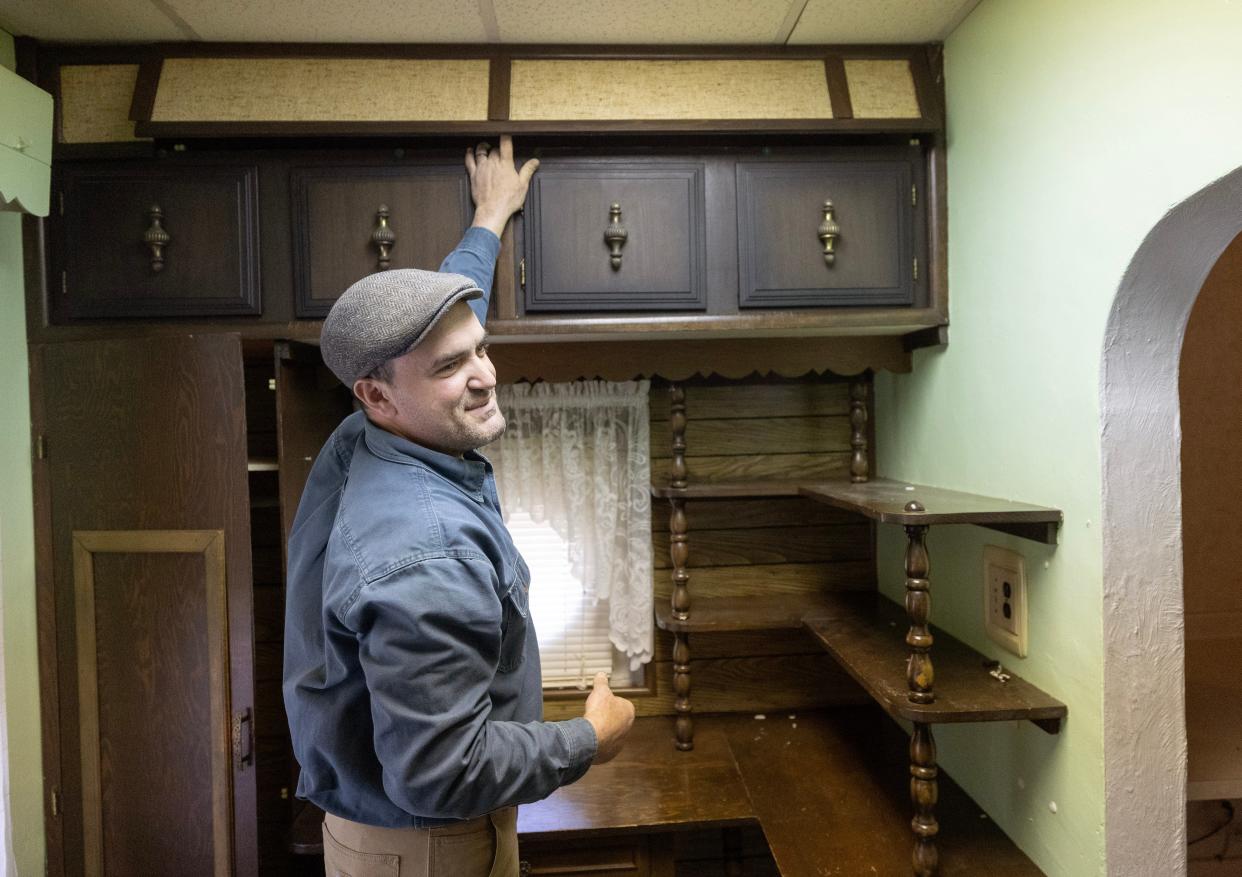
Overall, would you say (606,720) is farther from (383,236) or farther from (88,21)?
(88,21)

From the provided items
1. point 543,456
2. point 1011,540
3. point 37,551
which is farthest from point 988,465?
point 37,551

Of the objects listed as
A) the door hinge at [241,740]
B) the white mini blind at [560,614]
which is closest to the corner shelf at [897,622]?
the white mini blind at [560,614]

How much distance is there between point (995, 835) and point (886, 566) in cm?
77

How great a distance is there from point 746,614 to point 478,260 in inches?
45.9

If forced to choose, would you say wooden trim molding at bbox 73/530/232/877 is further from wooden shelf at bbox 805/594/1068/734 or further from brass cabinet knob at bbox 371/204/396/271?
wooden shelf at bbox 805/594/1068/734

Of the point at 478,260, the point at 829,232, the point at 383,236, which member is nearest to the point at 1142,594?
the point at 829,232

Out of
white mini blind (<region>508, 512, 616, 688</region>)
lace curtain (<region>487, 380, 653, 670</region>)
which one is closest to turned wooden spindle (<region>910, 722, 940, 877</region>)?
lace curtain (<region>487, 380, 653, 670</region>)

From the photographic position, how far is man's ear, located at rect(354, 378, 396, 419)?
1.05 m

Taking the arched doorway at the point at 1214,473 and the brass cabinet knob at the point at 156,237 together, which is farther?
the arched doorway at the point at 1214,473

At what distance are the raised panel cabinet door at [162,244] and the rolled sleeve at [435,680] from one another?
1157 mm

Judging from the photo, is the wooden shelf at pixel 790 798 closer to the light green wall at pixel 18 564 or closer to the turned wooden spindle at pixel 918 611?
the turned wooden spindle at pixel 918 611

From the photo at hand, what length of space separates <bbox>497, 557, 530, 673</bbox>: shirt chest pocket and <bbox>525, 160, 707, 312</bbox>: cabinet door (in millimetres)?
831

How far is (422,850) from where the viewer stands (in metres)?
1.12

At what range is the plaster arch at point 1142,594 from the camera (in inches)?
48.1
